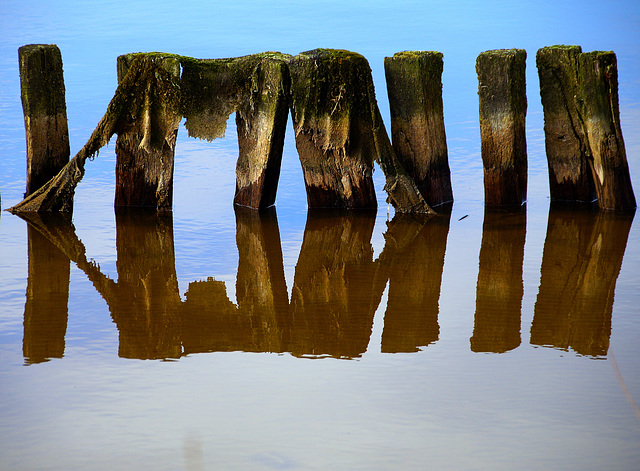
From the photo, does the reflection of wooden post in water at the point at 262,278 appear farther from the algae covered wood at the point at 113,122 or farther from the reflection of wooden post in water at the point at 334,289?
the algae covered wood at the point at 113,122

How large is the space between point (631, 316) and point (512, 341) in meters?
0.85

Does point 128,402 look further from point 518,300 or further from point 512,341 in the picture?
point 518,300

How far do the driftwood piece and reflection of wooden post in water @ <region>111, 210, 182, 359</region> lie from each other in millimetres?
1487

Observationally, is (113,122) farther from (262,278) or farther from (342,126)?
(262,278)

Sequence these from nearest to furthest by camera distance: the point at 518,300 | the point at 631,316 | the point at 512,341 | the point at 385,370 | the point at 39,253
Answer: the point at 385,370, the point at 512,341, the point at 631,316, the point at 518,300, the point at 39,253

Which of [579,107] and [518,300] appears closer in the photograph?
[518,300]

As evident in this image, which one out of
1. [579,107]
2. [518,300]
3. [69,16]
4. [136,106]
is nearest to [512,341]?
[518,300]

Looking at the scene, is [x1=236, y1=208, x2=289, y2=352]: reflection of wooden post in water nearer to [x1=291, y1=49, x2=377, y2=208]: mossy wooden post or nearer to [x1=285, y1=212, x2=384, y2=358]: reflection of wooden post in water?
[x1=285, y1=212, x2=384, y2=358]: reflection of wooden post in water

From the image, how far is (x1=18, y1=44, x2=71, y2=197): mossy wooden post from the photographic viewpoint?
716 cm

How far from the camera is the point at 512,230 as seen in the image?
679 centimetres

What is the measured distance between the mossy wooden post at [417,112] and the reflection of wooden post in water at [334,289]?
0.67m

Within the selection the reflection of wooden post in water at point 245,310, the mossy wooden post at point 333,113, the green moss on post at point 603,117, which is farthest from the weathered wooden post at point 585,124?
the reflection of wooden post in water at point 245,310

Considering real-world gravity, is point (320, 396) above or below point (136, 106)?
below

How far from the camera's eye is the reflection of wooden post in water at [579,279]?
165 inches
